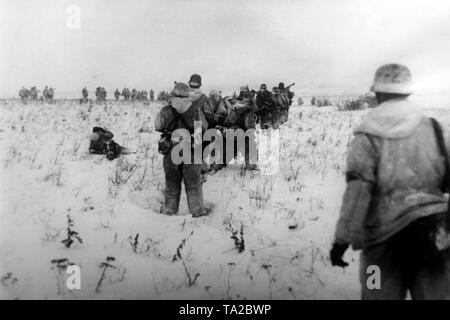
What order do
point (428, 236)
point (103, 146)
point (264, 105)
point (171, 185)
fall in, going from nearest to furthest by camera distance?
Result: point (428, 236) → point (171, 185) → point (103, 146) → point (264, 105)

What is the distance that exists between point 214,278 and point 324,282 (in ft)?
3.49

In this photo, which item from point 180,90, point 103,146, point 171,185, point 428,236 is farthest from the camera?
point 103,146

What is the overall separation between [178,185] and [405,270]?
3.49 metres

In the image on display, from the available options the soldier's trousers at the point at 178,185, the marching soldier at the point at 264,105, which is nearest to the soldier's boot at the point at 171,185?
the soldier's trousers at the point at 178,185

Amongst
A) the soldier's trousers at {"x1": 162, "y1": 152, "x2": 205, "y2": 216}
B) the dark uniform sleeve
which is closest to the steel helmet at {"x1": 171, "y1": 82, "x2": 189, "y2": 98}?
the soldier's trousers at {"x1": 162, "y1": 152, "x2": 205, "y2": 216}

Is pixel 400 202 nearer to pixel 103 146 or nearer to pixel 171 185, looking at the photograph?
pixel 171 185

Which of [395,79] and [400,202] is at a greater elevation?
[395,79]

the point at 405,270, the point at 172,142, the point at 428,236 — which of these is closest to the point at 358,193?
the point at 428,236

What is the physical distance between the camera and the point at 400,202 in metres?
2.38

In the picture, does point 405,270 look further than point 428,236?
Yes

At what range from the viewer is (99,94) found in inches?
989

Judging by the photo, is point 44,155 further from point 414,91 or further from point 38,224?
point 414,91

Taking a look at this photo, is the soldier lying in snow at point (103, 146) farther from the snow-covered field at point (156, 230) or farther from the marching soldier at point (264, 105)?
the marching soldier at point (264, 105)

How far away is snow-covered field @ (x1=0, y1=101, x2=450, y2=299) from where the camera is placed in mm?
3674
